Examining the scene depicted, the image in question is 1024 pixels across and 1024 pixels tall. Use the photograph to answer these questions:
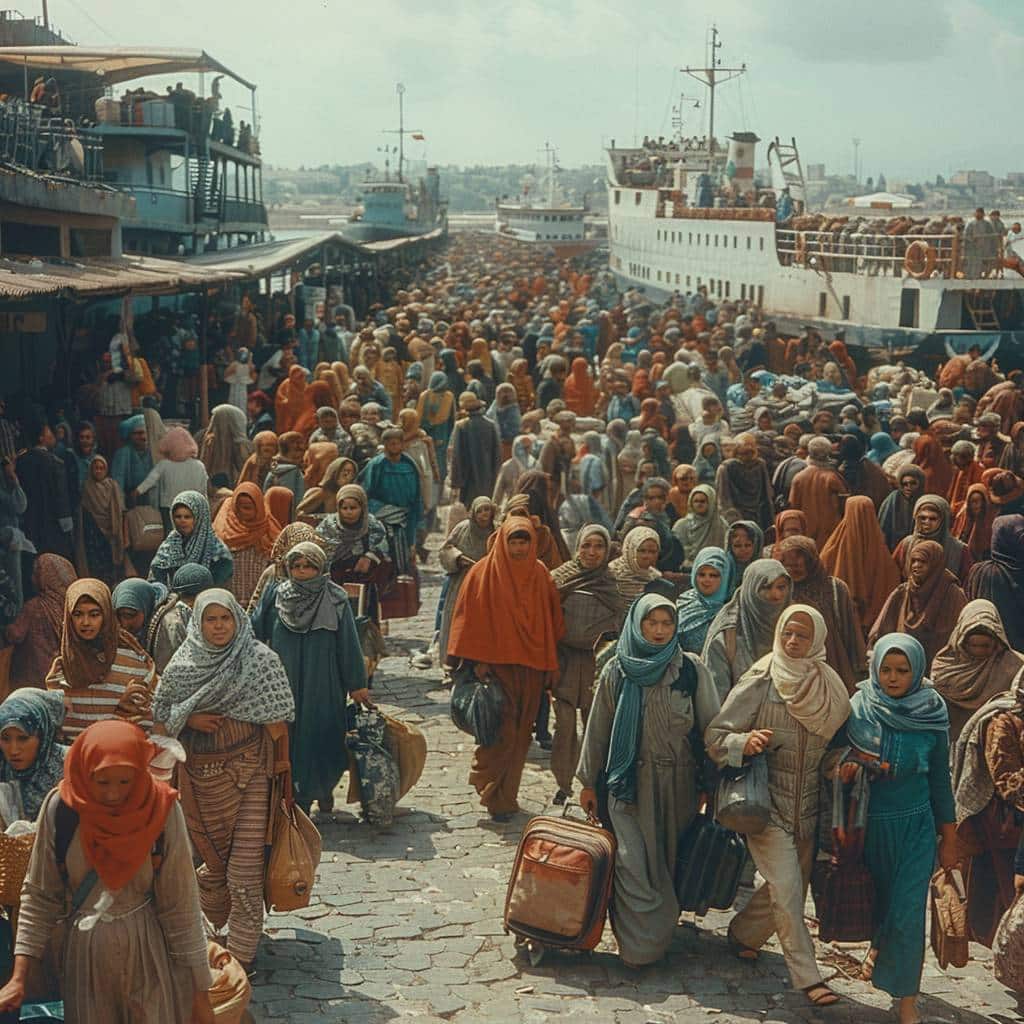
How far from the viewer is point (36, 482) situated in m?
10.1

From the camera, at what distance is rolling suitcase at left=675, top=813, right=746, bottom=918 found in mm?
6094

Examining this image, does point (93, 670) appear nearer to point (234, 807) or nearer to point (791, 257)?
point (234, 807)

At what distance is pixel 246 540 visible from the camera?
8.81 meters

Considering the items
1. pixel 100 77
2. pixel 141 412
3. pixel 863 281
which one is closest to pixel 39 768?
pixel 141 412

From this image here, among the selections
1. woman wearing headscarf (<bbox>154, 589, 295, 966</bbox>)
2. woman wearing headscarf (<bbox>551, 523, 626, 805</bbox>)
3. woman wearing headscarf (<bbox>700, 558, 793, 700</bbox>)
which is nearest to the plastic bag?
woman wearing headscarf (<bbox>551, 523, 626, 805</bbox>)

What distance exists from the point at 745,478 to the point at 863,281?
752 inches

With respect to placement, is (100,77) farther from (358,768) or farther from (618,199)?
(618,199)

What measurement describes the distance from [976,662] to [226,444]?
719 cm

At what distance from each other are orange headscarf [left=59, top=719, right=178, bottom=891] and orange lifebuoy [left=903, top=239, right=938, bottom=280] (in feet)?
81.7

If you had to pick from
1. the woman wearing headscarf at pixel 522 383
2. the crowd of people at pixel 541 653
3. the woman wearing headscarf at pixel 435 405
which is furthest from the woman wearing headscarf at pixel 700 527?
the woman wearing headscarf at pixel 522 383

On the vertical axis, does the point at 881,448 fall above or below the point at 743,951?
above

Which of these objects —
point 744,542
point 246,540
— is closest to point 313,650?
point 246,540

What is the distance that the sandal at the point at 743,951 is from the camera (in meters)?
6.14

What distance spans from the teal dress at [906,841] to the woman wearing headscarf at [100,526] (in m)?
6.12
